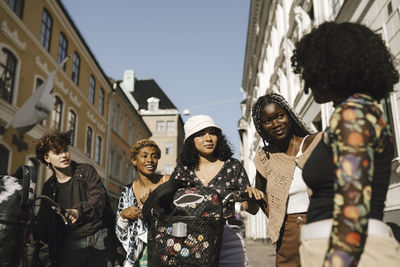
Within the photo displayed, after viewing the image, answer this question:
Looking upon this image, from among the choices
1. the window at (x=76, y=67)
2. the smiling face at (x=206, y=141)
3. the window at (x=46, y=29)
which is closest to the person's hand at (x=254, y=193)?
the smiling face at (x=206, y=141)

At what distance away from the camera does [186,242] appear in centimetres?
200

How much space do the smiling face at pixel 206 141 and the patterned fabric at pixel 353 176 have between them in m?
1.70

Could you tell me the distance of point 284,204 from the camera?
2.49 m

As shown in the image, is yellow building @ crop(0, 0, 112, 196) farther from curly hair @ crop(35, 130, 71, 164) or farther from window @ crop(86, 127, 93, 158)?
curly hair @ crop(35, 130, 71, 164)

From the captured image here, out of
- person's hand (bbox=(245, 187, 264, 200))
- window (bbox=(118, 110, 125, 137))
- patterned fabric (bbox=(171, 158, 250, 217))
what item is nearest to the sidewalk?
patterned fabric (bbox=(171, 158, 250, 217))

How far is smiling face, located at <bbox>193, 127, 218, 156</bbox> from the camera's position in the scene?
304 cm

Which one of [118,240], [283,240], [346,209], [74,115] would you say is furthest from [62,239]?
[74,115]

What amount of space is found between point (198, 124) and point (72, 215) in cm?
121

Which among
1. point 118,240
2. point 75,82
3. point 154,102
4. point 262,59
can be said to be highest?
point 154,102

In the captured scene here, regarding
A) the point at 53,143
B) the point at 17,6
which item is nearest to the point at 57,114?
the point at 17,6

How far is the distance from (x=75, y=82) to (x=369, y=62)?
2150cm

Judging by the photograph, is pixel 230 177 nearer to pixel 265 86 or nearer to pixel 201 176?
pixel 201 176

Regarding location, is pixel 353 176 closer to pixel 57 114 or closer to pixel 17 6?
pixel 17 6

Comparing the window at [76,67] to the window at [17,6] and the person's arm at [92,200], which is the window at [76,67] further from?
the person's arm at [92,200]
